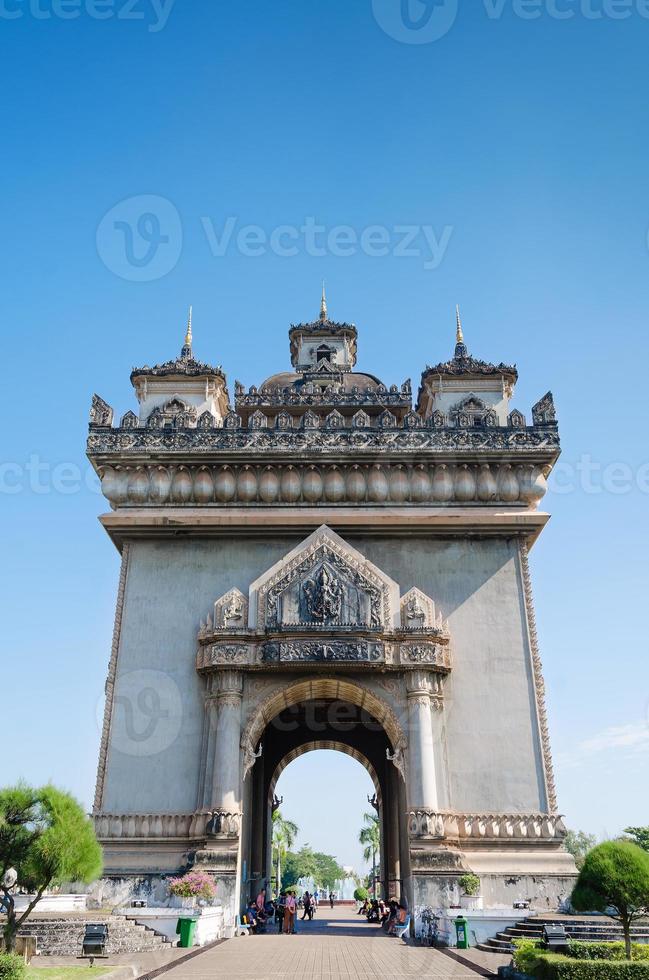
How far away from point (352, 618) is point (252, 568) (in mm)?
3246

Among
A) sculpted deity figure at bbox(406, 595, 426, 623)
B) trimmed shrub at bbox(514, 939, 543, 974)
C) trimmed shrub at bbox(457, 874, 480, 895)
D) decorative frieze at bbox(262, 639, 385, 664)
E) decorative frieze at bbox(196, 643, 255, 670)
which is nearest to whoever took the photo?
trimmed shrub at bbox(514, 939, 543, 974)

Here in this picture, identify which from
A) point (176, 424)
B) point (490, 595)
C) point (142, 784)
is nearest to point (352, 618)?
point (490, 595)

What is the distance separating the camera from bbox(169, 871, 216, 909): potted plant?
17656mm

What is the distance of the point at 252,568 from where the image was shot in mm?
22562

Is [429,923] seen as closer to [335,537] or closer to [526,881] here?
[526,881]

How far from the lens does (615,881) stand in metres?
11.6

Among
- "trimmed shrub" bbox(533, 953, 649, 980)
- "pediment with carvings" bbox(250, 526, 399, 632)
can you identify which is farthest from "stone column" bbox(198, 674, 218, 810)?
"trimmed shrub" bbox(533, 953, 649, 980)

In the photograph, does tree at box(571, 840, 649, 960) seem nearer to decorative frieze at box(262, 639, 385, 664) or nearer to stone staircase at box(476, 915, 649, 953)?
stone staircase at box(476, 915, 649, 953)

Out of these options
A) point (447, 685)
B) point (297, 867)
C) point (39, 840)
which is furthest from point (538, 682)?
point (297, 867)

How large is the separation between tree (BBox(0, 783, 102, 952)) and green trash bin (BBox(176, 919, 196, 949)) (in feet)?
13.0

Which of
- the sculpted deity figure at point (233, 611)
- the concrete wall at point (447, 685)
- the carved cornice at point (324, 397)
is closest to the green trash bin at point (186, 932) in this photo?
the concrete wall at point (447, 685)

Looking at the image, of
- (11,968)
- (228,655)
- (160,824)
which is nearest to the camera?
(11,968)

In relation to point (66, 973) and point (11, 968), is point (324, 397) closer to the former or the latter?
point (66, 973)

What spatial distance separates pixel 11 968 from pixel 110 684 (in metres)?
12.3
